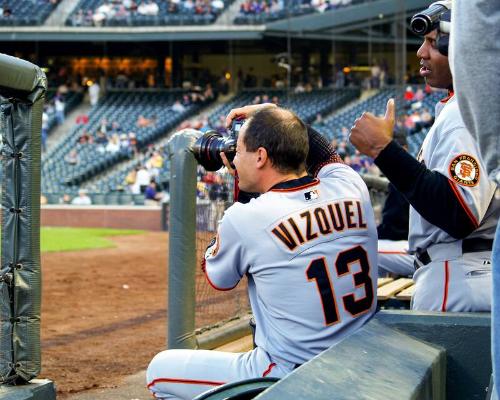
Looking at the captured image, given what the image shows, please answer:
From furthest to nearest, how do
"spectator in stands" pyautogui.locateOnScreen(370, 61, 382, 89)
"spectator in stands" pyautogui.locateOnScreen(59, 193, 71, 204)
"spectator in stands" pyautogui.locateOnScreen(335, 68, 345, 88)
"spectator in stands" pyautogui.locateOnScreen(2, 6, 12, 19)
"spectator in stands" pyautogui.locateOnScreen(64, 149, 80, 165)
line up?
"spectator in stands" pyautogui.locateOnScreen(2, 6, 12, 19) → "spectator in stands" pyautogui.locateOnScreen(335, 68, 345, 88) → "spectator in stands" pyautogui.locateOnScreen(370, 61, 382, 89) → "spectator in stands" pyautogui.locateOnScreen(64, 149, 80, 165) → "spectator in stands" pyautogui.locateOnScreen(59, 193, 71, 204)

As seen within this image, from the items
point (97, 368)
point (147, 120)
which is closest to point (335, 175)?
point (97, 368)

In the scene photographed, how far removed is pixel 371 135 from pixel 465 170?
0.37 meters

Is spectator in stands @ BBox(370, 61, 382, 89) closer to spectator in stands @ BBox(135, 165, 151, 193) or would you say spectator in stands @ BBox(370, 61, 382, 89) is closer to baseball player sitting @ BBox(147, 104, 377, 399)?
spectator in stands @ BBox(135, 165, 151, 193)

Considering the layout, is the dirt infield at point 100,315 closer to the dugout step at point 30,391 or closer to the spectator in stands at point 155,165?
the dugout step at point 30,391

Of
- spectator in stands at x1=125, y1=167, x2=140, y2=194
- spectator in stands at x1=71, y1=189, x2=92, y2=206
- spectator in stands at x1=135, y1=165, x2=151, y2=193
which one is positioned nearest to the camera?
spectator in stands at x1=71, y1=189, x2=92, y2=206

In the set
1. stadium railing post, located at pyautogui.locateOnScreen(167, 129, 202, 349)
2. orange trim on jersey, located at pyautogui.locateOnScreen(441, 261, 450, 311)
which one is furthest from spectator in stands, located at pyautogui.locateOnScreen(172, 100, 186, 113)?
orange trim on jersey, located at pyautogui.locateOnScreen(441, 261, 450, 311)

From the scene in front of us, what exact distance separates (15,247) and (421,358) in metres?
1.72

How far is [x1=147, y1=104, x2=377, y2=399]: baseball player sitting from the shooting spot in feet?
9.02

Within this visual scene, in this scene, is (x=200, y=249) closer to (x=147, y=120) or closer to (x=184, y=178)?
(x=184, y=178)

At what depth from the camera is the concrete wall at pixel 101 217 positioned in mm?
21422

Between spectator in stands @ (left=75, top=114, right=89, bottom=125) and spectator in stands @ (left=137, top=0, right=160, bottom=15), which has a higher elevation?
spectator in stands @ (left=137, top=0, right=160, bottom=15)

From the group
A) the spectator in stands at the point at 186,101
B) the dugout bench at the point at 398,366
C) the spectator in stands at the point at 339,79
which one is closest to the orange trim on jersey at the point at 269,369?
the dugout bench at the point at 398,366

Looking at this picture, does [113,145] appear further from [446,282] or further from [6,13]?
[446,282]

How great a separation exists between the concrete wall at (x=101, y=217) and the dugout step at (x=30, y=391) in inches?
701
